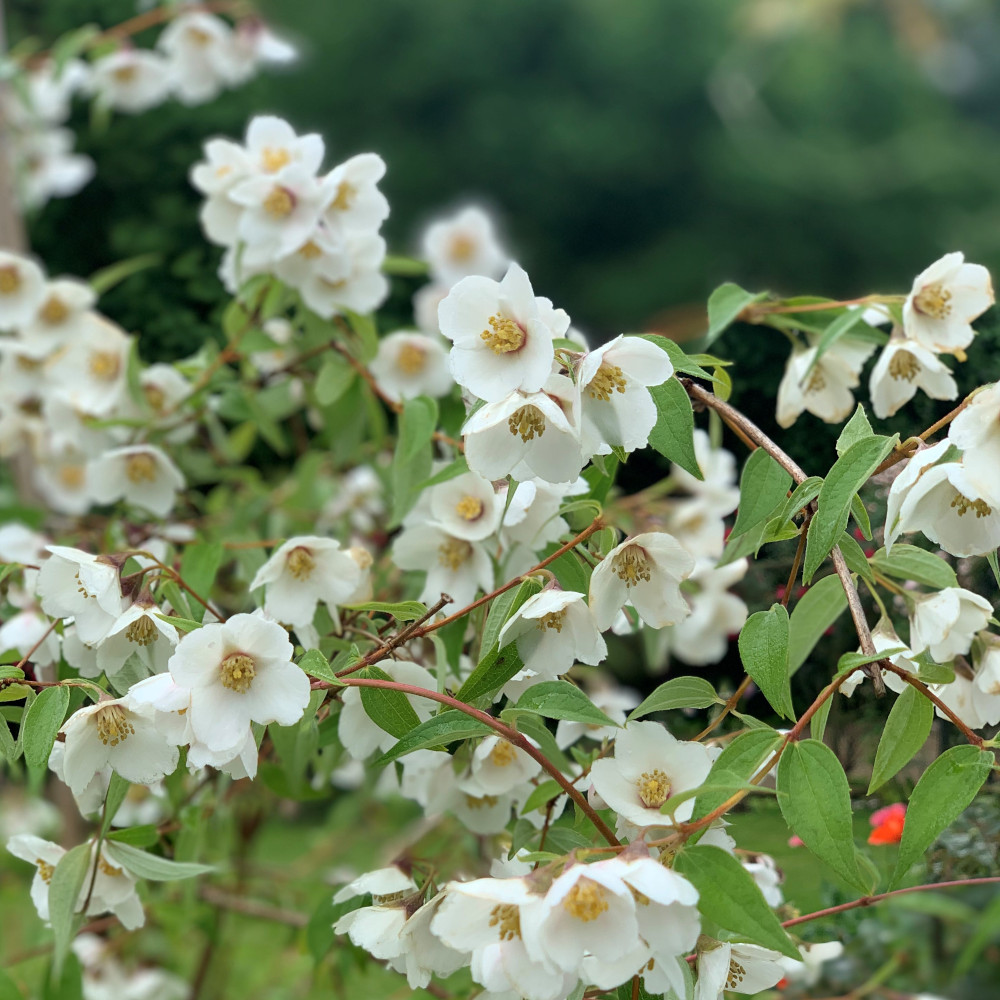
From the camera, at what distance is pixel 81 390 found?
44.9 inches

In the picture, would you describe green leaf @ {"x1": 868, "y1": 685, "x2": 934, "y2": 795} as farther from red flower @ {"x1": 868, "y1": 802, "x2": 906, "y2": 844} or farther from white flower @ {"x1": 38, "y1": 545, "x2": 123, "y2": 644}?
white flower @ {"x1": 38, "y1": 545, "x2": 123, "y2": 644}

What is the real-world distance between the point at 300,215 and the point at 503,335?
0.38 m

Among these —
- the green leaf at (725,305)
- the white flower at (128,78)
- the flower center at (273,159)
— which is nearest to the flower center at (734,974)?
the green leaf at (725,305)

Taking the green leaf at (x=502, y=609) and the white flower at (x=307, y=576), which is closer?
the green leaf at (x=502, y=609)

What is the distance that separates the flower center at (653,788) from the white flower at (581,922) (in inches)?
3.7

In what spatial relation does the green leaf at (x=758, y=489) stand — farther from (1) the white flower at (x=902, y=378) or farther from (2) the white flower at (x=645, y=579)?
(1) the white flower at (x=902, y=378)

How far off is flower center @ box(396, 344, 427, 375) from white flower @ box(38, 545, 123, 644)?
0.45 m

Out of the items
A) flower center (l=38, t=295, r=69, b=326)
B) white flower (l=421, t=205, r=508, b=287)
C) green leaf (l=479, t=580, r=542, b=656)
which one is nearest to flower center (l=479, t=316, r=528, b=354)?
green leaf (l=479, t=580, r=542, b=656)

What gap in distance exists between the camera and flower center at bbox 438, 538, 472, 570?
813mm

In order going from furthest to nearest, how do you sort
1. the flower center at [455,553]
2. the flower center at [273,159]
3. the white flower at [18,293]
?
the white flower at [18,293], the flower center at [273,159], the flower center at [455,553]

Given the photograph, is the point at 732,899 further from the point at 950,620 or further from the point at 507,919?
the point at 950,620

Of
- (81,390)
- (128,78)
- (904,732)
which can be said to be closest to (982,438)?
(904,732)

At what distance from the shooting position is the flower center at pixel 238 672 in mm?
560

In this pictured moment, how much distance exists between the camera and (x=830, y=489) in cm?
55
